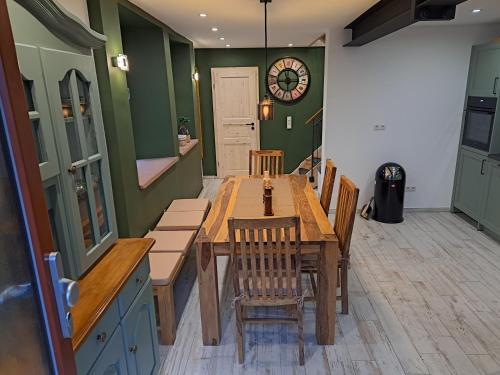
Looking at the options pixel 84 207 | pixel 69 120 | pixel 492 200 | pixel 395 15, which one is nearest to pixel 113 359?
pixel 84 207

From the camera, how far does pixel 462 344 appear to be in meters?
2.46

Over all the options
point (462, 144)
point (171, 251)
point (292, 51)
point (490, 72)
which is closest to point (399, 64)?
point (490, 72)

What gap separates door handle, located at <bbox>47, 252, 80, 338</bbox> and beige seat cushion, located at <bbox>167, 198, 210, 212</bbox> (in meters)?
3.00

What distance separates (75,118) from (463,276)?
11.5 ft

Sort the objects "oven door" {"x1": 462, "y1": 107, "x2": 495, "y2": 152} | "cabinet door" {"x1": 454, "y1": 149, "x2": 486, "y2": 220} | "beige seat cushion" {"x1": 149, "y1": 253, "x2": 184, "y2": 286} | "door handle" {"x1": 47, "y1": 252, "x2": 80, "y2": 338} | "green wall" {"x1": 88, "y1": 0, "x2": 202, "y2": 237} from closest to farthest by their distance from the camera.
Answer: "door handle" {"x1": 47, "y1": 252, "x2": 80, "y2": 338} < "beige seat cushion" {"x1": 149, "y1": 253, "x2": 184, "y2": 286} < "green wall" {"x1": 88, "y1": 0, "x2": 202, "y2": 237} < "oven door" {"x1": 462, "y1": 107, "x2": 495, "y2": 152} < "cabinet door" {"x1": 454, "y1": 149, "x2": 486, "y2": 220}

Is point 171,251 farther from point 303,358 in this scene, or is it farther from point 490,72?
point 490,72

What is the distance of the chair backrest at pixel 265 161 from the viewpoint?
4.34m

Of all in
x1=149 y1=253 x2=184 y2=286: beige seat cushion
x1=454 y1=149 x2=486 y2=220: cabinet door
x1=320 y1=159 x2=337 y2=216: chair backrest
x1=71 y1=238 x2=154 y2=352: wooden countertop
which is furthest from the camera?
x1=454 y1=149 x2=486 y2=220: cabinet door

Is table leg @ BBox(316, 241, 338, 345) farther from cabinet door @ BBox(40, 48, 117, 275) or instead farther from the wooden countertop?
cabinet door @ BBox(40, 48, 117, 275)

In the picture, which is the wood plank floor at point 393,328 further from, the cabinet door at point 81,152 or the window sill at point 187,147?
the window sill at point 187,147

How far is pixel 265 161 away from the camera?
4.50m

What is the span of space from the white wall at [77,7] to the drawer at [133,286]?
1640 mm

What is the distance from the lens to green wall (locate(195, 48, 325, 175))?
669 cm

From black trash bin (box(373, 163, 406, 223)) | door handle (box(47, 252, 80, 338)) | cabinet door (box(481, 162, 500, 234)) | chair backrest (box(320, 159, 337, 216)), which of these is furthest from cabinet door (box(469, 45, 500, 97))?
door handle (box(47, 252, 80, 338))
